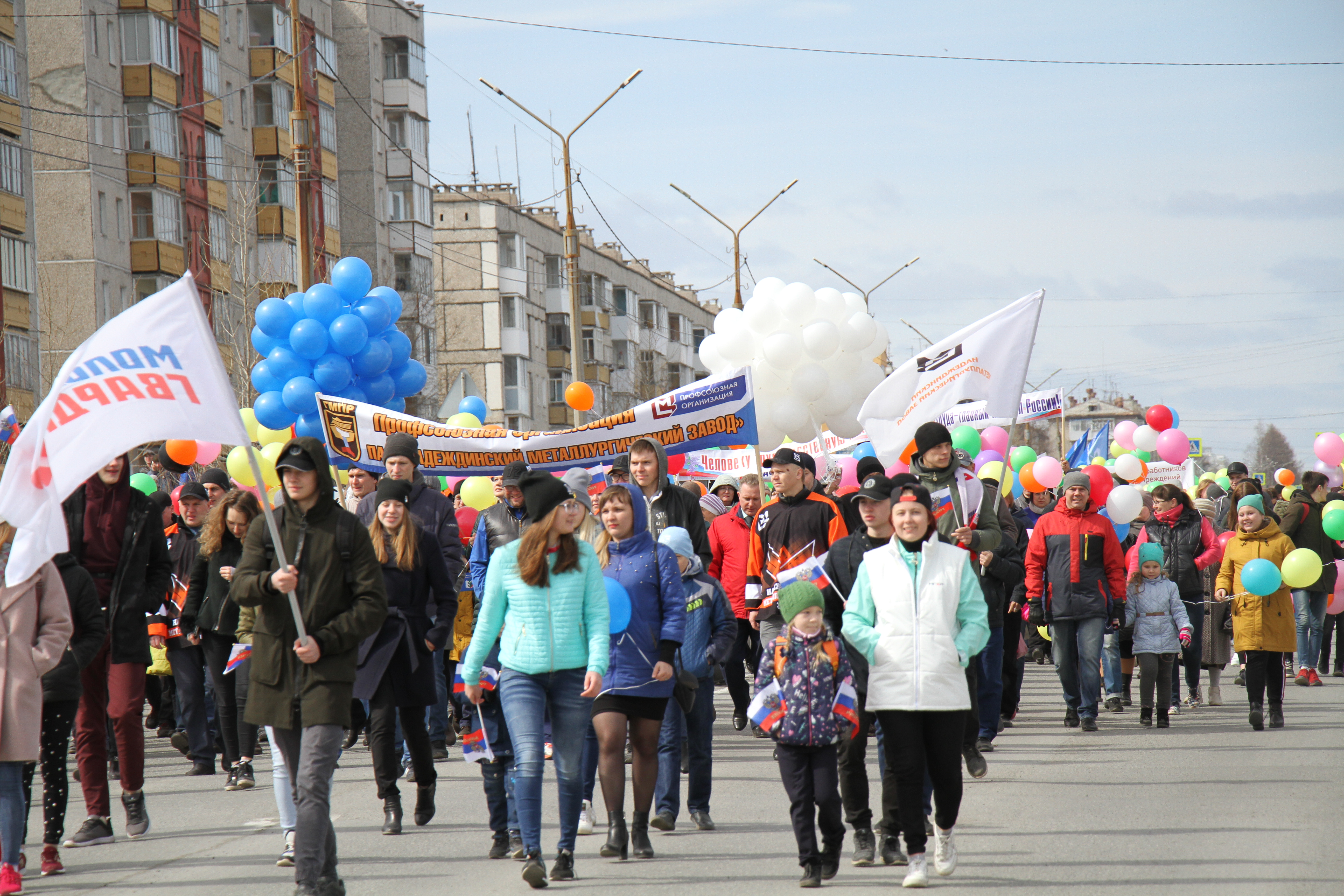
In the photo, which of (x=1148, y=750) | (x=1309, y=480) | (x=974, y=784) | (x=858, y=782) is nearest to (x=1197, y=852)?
(x=858, y=782)

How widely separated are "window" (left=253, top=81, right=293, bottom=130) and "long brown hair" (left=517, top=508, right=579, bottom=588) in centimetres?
4604

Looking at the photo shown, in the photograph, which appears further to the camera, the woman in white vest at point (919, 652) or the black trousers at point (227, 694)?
the black trousers at point (227, 694)

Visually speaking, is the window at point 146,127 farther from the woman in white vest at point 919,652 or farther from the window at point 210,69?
the woman in white vest at point 919,652

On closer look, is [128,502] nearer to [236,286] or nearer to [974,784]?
[974,784]

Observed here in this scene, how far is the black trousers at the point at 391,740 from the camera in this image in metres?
9.14

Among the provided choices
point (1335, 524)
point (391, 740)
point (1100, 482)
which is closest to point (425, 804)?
point (391, 740)

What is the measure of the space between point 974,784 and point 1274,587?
11.7 feet

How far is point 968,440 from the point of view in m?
15.9

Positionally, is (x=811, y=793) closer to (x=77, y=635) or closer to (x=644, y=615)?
(x=644, y=615)

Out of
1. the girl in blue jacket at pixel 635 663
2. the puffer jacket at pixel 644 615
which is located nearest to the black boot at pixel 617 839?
the girl in blue jacket at pixel 635 663

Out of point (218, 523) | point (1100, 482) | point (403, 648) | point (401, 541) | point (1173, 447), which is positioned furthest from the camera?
point (1173, 447)

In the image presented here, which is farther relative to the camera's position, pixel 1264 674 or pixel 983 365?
pixel 1264 674

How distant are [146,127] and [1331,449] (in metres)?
32.9

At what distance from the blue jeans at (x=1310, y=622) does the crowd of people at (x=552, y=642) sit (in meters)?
3.71
